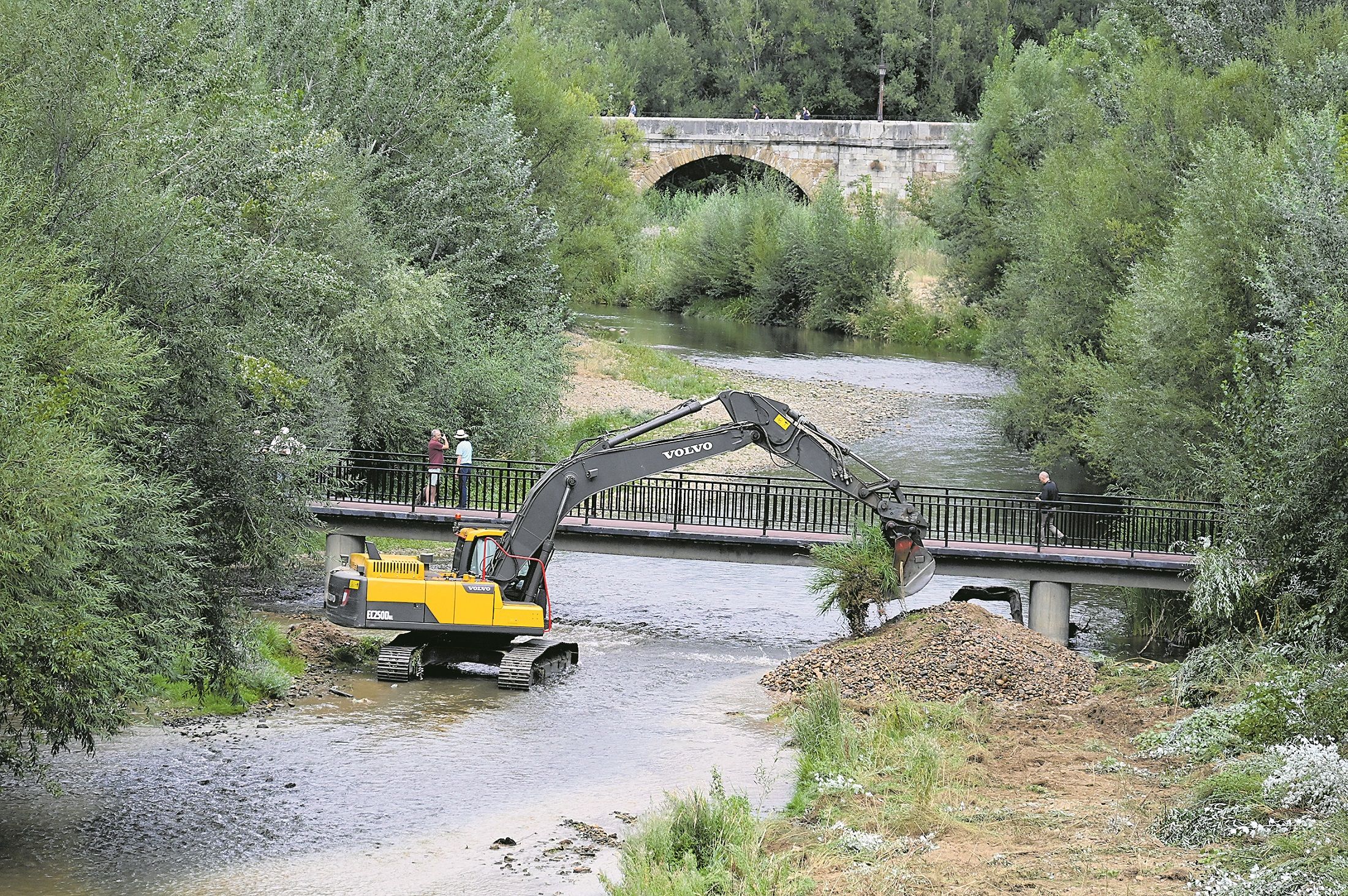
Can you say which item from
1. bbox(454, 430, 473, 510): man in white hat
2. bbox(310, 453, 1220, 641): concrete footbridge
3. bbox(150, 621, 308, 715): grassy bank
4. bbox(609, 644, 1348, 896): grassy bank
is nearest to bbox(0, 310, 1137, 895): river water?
bbox(150, 621, 308, 715): grassy bank

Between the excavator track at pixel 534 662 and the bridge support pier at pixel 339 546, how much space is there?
5092mm

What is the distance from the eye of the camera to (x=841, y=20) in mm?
100625

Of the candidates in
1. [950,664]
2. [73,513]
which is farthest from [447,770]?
[950,664]

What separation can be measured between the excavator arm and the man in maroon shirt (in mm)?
4885

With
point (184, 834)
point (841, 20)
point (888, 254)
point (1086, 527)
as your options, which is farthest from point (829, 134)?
point (184, 834)

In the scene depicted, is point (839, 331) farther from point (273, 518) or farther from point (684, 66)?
point (273, 518)

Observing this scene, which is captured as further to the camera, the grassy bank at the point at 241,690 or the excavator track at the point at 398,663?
the excavator track at the point at 398,663

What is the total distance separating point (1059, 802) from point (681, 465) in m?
8.46

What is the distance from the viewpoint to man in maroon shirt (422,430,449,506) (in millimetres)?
26562

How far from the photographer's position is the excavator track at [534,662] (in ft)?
68.1

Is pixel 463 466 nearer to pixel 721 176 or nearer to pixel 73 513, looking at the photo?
pixel 73 513

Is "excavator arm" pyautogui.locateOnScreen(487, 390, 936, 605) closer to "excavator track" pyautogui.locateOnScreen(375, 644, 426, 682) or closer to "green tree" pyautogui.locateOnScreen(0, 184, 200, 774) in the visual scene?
"excavator track" pyautogui.locateOnScreen(375, 644, 426, 682)

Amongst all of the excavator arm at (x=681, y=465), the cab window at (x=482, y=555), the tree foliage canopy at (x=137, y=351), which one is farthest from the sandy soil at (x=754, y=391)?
the cab window at (x=482, y=555)

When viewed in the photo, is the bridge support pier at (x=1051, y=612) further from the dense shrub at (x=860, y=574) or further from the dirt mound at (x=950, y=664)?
the dense shrub at (x=860, y=574)
